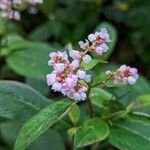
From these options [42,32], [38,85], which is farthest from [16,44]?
[42,32]

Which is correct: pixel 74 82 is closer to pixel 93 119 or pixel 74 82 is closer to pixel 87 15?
pixel 93 119

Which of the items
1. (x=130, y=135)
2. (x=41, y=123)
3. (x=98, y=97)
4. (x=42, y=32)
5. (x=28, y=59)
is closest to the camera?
(x=41, y=123)

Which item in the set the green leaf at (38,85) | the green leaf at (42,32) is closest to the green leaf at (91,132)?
the green leaf at (38,85)

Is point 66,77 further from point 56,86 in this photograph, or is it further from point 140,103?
point 140,103

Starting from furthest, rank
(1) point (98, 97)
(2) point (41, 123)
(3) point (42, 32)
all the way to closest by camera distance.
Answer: (3) point (42, 32) < (1) point (98, 97) < (2) point (41, 123)

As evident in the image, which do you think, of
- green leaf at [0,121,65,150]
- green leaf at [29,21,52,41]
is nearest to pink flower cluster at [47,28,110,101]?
green leaf at [0,121,65,150]

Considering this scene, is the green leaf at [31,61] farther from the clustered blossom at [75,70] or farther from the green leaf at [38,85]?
the clustered blossom at [75,70]

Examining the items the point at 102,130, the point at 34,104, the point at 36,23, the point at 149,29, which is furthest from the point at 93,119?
the point at 36,23

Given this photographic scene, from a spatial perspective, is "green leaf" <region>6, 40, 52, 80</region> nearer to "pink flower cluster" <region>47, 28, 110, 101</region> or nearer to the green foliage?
the green foliage

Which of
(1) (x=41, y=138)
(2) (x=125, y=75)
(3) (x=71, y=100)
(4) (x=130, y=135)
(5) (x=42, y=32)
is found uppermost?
(2) (x=125, y=75)
